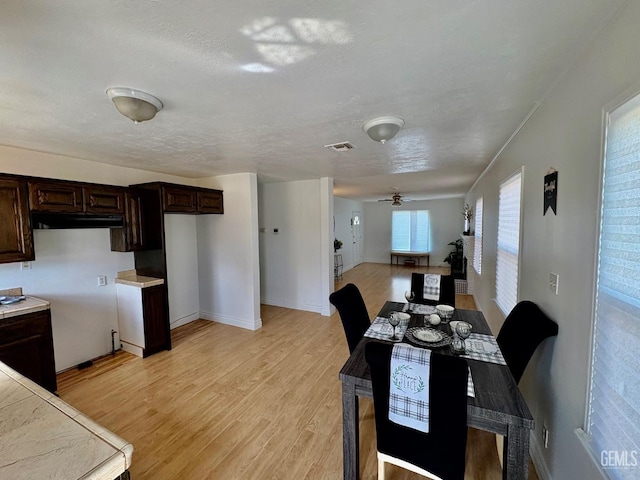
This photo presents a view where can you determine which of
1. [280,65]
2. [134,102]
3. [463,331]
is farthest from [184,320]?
[280,65]

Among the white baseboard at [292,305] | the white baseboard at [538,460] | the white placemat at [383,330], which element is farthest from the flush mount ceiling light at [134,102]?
the white baseboard at [292,305]

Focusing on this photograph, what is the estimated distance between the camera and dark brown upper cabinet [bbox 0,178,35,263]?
2.30m

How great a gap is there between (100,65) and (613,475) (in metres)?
2.81

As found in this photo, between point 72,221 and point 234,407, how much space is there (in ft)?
8.15

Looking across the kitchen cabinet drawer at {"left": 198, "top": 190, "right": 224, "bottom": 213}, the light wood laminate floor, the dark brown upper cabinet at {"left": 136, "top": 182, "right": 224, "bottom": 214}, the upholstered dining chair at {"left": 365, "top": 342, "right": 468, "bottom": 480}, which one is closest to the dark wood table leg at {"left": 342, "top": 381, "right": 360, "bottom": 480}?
the upholstered dining chair at {"left": 365, "top": 342, "right": 468, "bottom": 480}

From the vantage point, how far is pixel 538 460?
5.70ft

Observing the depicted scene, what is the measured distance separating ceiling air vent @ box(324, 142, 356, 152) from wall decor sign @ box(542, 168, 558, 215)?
1564 mm

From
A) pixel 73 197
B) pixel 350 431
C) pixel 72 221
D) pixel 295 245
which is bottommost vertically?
pixel 350 431

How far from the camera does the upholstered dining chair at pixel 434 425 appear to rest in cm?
117

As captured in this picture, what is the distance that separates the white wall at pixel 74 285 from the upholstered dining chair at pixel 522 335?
13.6ft

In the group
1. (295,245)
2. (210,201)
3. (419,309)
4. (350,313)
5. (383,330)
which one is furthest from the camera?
(295,245)

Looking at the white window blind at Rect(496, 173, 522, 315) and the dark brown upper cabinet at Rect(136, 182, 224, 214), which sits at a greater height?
the dark brown upper cabinet at Rect(136, 182, 224, 214)

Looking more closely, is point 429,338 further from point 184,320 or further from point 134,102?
point 184,320

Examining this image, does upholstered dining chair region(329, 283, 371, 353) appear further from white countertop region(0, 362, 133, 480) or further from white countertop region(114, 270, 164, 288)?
white countertop region(114, 270, 164, 288)
